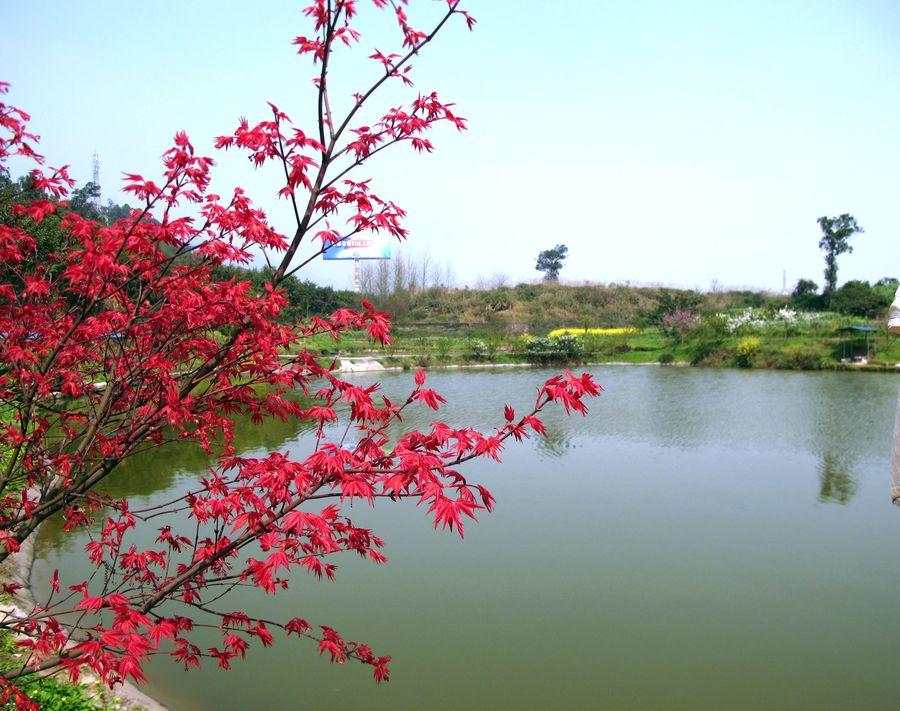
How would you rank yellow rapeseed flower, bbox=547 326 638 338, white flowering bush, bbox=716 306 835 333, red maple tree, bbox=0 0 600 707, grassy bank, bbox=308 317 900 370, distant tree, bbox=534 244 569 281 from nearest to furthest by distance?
red maple tree, bbox=0 0 600 707 < grassy bank, bbox=308 317 900 370 < white flowering bush, bbox=716 306 835 333 < yellow rapeseed flower, bbox=547 326 638 338 < distant tree, bbox=534 244 569 281

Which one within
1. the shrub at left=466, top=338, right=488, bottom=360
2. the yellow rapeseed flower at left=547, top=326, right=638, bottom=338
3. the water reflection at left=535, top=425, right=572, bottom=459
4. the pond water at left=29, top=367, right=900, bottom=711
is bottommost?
the pond water at left=29, top=367, right=900, bottom=711

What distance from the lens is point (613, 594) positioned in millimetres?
4398

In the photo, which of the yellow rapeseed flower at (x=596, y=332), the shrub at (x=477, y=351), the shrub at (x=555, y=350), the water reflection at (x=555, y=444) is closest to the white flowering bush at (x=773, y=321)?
the yellow rapeseed flower at (x=596, y=332)

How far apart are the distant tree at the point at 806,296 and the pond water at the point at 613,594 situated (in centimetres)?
2109

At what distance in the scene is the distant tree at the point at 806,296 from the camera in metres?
27.1

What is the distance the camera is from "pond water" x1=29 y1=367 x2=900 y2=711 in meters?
3.38

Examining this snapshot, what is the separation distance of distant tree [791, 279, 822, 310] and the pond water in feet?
69.2

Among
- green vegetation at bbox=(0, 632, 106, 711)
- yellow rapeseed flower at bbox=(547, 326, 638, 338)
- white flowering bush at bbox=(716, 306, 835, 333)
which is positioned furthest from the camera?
yellow rapeseed flower at bbox=(547, 326, 638, 338)

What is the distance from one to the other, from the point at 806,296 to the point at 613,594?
27.1 metres

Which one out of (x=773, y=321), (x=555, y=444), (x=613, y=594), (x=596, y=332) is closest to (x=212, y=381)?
(x=613, y=594)

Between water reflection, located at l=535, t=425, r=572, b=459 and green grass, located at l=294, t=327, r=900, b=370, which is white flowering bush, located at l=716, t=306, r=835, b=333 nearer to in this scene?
green grass, located at l=294, t=327, r=900, b=370

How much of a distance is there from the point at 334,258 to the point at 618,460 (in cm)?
2995

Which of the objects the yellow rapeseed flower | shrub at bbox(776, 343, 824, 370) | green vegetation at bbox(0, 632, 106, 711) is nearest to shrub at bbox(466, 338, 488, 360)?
the yellow rapeseed flower

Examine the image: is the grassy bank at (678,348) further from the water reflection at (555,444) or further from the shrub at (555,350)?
the water reflection at (555,444)
